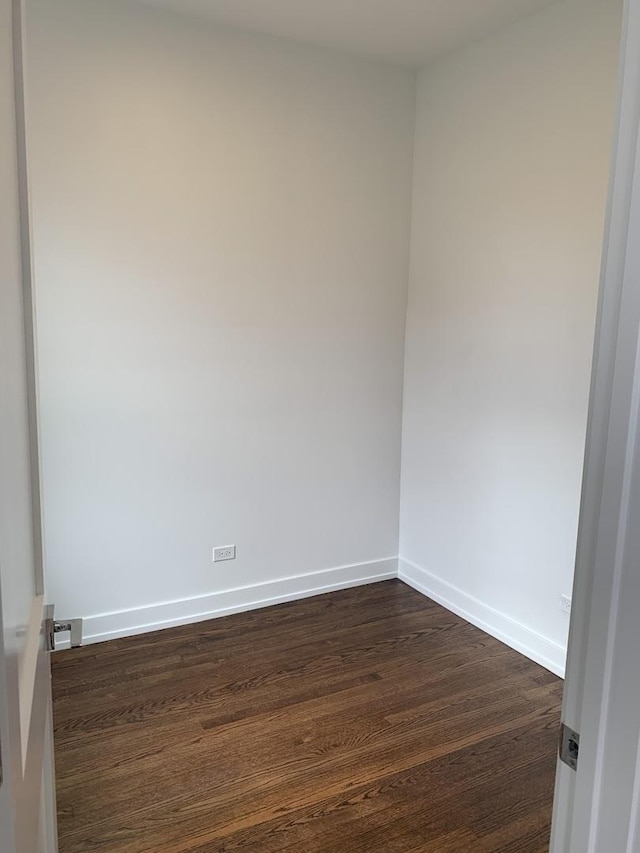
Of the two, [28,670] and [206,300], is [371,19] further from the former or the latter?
[28,670]

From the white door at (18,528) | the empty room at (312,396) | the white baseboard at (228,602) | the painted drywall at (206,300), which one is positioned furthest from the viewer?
the white baseboard at (228,602)

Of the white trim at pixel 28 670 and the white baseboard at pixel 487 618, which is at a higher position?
the white trim at pixel 28 670

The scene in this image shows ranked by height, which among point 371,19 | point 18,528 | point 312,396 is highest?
point 371,19

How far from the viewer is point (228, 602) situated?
3.46m

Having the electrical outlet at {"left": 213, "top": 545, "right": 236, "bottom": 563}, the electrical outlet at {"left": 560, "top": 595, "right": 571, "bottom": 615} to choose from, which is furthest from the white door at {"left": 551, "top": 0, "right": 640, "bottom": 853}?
the electrical outlet at {"left": 213, "top": 545, "right": 236, "bottom": 563}

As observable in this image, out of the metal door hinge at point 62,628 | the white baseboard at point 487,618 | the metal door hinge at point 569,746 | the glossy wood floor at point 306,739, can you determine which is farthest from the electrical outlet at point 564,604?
the metal door hinge at point 62,628

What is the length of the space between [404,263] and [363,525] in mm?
1521

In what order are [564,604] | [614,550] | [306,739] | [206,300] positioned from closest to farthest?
[614,550] → [306,739] → [564,604] → [206,300]

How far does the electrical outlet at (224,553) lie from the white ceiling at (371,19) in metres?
2.51

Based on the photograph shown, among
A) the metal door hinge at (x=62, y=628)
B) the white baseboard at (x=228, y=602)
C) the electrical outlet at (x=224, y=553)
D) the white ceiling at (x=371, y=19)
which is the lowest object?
the white baseboard at (x=228, y=602)

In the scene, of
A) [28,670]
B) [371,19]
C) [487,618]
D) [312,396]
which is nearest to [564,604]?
[487,618]

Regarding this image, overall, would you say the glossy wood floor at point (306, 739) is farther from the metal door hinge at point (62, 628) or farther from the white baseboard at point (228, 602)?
the metal door hinge at point (62, 628)

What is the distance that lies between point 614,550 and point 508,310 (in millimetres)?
2410

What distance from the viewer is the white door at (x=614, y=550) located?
0.74 m
